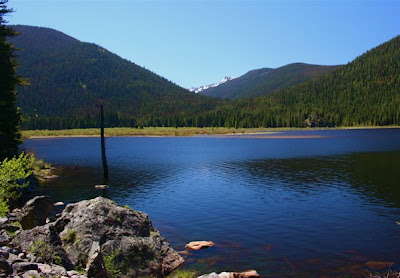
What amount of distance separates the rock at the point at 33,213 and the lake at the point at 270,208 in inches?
357

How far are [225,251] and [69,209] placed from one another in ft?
35.0

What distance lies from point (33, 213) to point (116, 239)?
630 cm

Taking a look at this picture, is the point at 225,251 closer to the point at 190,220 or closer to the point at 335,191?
the point at 190,220

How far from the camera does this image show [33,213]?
2175 cm

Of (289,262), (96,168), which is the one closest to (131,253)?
(289,262)

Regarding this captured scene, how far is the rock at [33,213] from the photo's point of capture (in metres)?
21.3

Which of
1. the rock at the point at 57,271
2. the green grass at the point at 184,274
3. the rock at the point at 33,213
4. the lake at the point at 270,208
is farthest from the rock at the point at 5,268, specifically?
the lake at the point at 270,208

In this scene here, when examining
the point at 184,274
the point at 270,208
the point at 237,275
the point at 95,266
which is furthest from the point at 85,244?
the point at 270,208

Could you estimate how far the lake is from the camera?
21.9 metres

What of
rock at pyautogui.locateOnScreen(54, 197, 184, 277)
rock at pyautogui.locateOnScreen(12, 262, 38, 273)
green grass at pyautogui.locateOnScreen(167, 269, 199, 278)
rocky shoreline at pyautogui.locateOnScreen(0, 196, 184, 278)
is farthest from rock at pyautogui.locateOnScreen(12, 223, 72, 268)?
green grass at pyautogui.locateOnScreen(167, 269, 199, 278)

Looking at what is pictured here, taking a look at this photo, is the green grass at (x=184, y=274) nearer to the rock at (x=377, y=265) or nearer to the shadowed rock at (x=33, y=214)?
the shadowed rock at (x=33, y=214)

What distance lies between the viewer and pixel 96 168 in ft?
225

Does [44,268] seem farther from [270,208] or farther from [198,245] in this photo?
[270,208]

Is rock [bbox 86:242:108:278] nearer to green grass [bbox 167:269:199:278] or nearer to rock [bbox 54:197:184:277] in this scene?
rock [bbox 54:197:184:277]
